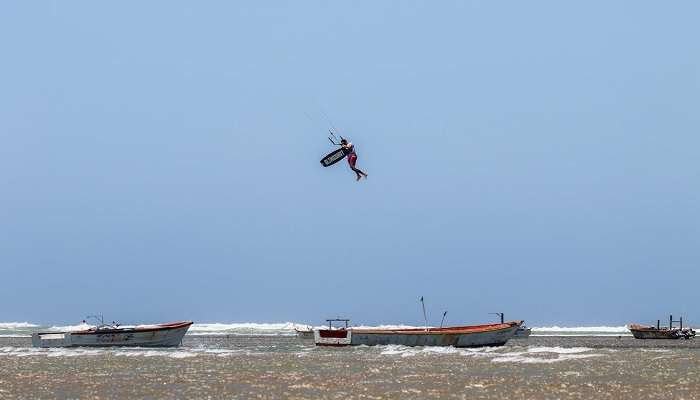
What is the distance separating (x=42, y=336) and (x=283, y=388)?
43.8m

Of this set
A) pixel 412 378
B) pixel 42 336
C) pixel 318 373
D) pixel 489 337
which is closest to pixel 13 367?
pixel 318 373

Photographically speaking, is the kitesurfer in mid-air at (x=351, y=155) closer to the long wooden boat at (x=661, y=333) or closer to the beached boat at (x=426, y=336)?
the beached boat at (x=426, y=336)

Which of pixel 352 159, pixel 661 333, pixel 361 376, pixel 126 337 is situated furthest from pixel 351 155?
pixel 661 333

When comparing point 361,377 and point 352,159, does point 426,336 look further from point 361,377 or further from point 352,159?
point 361,377

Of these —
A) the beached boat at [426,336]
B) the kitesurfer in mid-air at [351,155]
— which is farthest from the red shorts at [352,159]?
the beached boat at [426,336]

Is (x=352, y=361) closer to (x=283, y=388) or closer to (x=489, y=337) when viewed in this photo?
(x=283, y=388)

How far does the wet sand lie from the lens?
28.5 meters

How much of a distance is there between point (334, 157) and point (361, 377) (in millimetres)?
14024

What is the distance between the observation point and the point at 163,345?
215ft

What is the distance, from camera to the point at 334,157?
44.8 meters

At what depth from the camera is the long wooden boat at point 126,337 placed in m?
64.7

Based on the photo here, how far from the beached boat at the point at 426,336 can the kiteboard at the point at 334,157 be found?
2061 centimetres

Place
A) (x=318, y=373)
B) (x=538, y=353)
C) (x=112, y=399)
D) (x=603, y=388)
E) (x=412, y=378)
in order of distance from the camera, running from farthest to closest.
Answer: (x=538, y=353)
(x=318, y=373)
(x=412, y=378)
(x=603, y=388)
(x=112, y=399)

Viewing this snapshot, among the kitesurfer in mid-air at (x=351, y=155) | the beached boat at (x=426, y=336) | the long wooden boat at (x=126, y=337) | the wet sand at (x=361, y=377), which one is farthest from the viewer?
the long wooden boat at (x=126, y=337)
